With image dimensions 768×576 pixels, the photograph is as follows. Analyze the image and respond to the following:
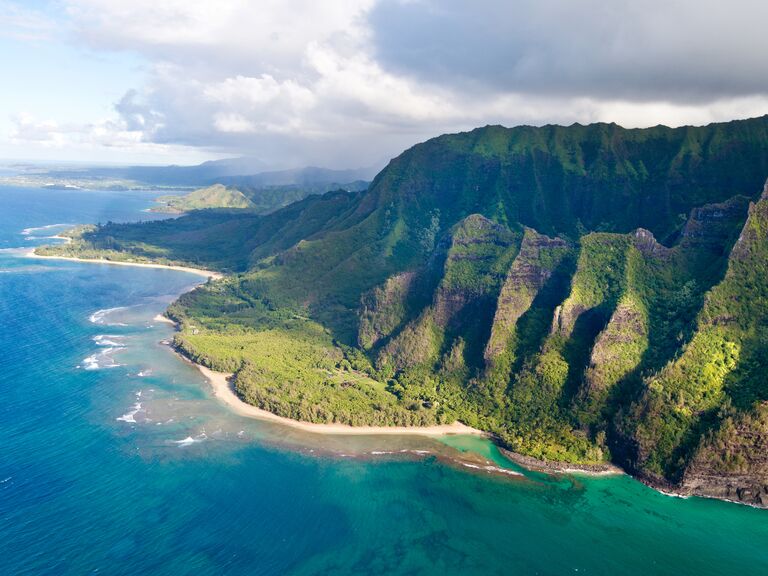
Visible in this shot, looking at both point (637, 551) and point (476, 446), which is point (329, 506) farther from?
point (637, 551)

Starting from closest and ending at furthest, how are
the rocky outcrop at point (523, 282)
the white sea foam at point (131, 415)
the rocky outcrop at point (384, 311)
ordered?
the white sea foam at point (131, 415), the rocky outcrop at point (523, 282), the rocky outcrop at point (384, 311)

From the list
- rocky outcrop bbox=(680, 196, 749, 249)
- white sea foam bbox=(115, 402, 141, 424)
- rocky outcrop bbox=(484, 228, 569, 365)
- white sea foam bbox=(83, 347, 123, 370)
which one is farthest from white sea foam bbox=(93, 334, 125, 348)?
rocky outcrop bbox=(680, 196, 749, 249)

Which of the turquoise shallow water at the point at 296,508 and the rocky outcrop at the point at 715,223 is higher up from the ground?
the rocky outcrop at the point at 715,223

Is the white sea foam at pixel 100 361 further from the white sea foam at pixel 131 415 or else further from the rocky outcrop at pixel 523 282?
the rocky outcrop at pixel 523 282

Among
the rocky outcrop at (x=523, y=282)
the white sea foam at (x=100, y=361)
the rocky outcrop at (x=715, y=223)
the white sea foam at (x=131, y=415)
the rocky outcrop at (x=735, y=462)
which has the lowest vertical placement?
the white sea foam at (x=131, y=415)

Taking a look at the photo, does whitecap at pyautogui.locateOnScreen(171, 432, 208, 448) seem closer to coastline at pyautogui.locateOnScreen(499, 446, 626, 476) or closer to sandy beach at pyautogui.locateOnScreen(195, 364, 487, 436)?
sandy beach at pyautogui.locateOnScreen(195, 364, 487, 436)

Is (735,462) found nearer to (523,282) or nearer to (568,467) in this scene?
(568,467)

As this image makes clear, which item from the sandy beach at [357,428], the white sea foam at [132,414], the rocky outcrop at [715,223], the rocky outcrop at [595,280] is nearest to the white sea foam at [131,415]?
the white sea foam at [132,414]

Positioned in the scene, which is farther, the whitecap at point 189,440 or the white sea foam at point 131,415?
the white sea foam at point 131,415

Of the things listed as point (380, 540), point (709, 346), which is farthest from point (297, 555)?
point (709, 346)
